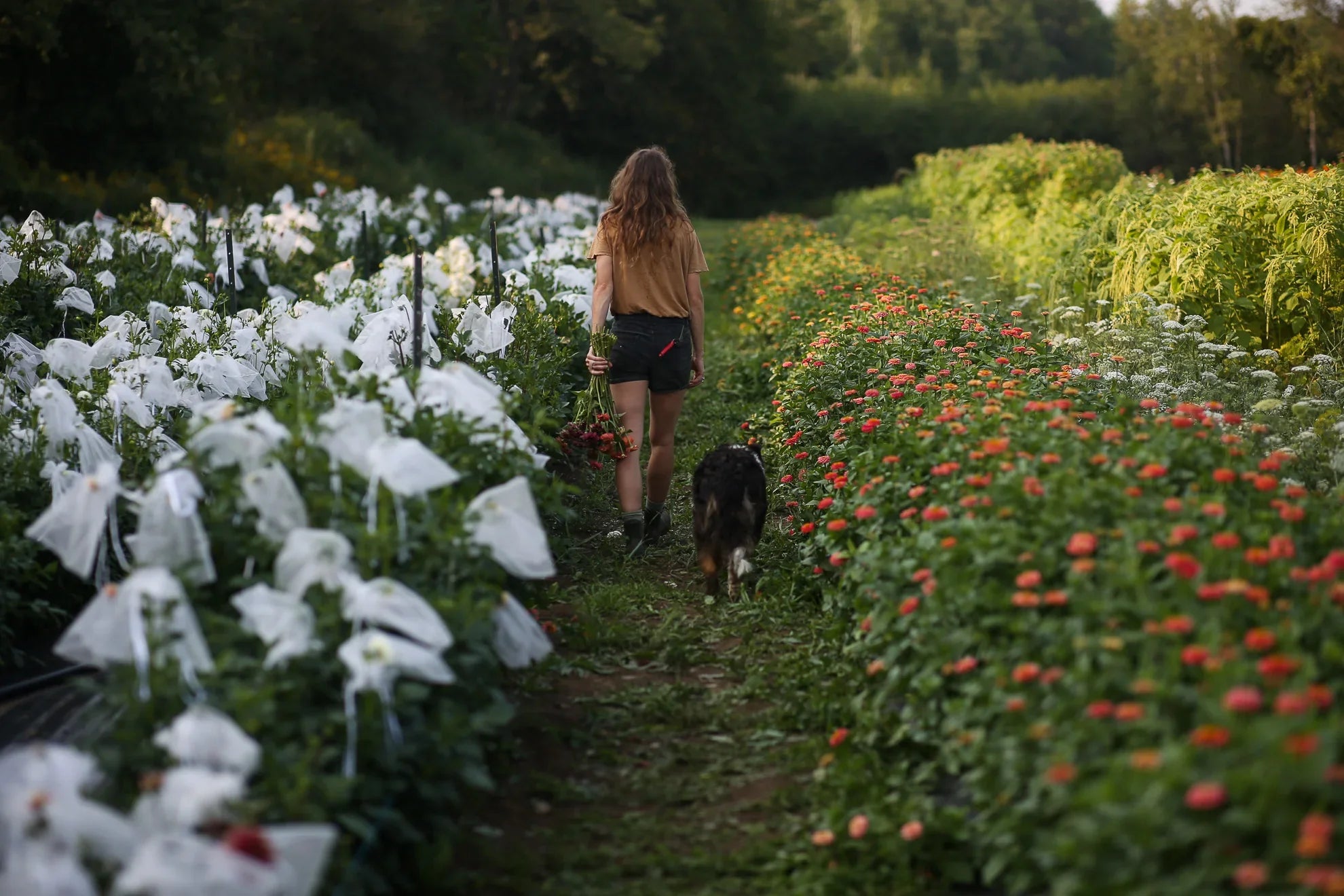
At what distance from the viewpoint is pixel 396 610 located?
9.16ft

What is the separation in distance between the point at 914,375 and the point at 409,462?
2.93 meters

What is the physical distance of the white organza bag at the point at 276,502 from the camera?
3057 millimetres

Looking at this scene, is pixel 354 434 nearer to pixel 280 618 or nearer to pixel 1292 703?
pixel 280 618

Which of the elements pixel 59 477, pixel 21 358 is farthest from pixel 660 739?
pixel 21 358

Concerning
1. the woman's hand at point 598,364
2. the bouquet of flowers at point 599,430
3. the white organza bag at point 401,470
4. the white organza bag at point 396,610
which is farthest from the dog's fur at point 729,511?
the white organza bag at point 396,610

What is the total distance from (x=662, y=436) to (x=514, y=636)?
8.18 ft

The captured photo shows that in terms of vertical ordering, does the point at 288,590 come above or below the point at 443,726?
above

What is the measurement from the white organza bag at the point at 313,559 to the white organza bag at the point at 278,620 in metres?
0.08

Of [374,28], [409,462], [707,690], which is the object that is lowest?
[707,690]

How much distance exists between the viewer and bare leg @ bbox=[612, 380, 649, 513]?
5559 mm

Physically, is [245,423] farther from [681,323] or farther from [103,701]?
[681,323]

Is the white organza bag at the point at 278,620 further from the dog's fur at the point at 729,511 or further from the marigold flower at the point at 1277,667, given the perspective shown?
the dog's fur at the point at 729,511

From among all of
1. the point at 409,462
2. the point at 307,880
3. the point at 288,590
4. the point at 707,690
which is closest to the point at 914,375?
the point at 707,690

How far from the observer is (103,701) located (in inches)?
134
